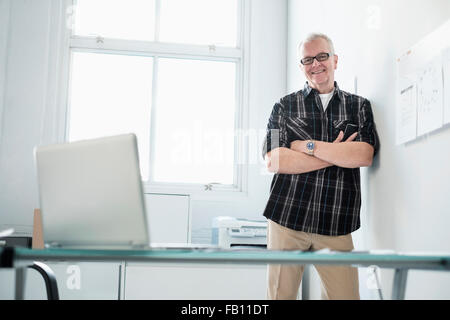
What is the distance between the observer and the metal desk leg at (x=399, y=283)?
59.5 inches

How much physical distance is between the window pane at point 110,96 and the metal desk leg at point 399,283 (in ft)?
11.0

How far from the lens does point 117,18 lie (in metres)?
4.89

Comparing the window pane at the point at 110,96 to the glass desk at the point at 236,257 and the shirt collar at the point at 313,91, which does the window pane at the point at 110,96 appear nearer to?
the shirt collar at the point at 313,91

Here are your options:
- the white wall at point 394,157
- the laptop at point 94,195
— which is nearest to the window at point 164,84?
the white wall at point 394,157

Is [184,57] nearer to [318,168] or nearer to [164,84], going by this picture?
[164,84]

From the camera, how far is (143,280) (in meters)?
3.68

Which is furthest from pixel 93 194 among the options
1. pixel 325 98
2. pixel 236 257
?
pixel 325 98

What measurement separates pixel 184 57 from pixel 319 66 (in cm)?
245

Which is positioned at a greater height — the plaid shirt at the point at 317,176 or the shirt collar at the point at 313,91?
the shirt collar at the point at 313,91

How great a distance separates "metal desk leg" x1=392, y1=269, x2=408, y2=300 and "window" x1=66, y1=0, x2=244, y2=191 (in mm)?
3203

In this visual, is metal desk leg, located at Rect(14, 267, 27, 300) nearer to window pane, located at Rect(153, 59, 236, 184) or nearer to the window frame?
the window frame

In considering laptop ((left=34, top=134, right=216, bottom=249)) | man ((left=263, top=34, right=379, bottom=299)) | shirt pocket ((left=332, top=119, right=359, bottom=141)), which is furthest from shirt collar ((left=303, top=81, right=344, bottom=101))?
laptop ((left=34, top=134, right=216, bottom=249))

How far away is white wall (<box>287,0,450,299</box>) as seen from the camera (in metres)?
2.03
